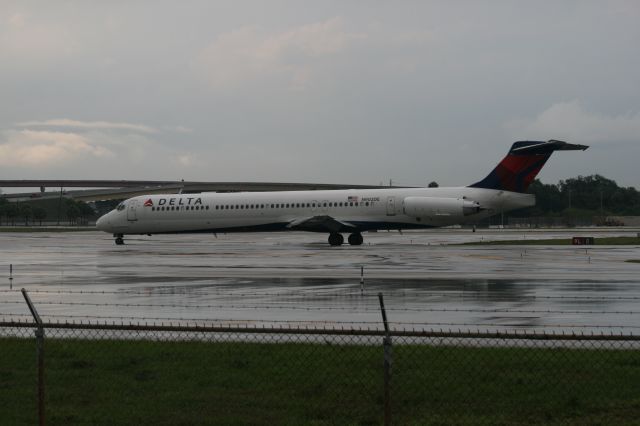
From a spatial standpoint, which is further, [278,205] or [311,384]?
[278,205]

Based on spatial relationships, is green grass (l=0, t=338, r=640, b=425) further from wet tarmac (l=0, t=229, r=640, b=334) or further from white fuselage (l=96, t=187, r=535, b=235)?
white fuselage (l=96, t=187, r=535, b=235)

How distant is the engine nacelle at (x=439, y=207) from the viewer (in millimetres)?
48594

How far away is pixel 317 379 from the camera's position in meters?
10.7

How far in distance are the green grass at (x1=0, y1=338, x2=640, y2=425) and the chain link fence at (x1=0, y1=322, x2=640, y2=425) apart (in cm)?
2

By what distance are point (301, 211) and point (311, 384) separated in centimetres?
4073

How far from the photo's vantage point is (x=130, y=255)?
133 ft

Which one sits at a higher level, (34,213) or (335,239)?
(34,213)

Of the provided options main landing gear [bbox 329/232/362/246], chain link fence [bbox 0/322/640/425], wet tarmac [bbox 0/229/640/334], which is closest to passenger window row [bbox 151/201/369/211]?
main landing gear [bbox 329/232/362/246]

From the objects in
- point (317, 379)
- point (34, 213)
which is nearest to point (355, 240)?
point (317, 379)

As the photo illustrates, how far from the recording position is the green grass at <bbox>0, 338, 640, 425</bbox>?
30.0 feet

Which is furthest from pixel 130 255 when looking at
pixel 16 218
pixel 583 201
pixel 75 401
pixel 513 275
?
pixel 583 201

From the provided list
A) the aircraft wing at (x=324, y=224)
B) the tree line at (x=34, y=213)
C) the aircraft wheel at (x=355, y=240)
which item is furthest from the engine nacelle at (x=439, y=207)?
the tree line at (x=34, y=213)

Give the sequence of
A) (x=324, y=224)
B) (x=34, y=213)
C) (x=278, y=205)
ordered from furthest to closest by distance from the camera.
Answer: (x=34, y=213) → (x=278, y=205) → (x=324, y=224)

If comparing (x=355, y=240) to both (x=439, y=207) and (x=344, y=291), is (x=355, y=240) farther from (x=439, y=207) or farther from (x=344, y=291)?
(x=344, y=291)
